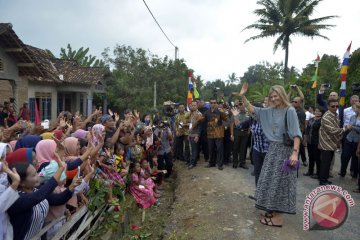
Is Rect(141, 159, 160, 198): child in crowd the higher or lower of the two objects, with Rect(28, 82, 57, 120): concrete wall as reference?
lower

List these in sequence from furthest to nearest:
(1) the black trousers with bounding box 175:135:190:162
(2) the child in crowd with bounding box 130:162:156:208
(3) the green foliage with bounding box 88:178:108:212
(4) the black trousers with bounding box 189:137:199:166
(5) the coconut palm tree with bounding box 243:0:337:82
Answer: (5) the coconut palm tree with bounding box 243:0:337:82 < (1) the black trousers with bounding box 175:135:190:162 < (4) the black trousers with bounding box 189:137:199:166 < (2) the child in crowd with bounding box 130:162:156:208 < (3) the green foliage with bounding box 88:178:108:212

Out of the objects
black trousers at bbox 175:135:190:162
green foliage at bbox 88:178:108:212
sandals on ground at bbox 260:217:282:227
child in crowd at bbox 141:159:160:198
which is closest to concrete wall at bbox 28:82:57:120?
black trousers at bbox 175:135:190:162

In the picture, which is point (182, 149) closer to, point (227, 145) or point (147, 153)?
point (227, 145)

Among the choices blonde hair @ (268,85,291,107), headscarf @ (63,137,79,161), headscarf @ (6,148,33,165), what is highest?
blonde hair @ (268,85,291,107)

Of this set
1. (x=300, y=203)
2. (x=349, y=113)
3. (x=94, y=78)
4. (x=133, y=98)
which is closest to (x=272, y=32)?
(x=133, y=98)

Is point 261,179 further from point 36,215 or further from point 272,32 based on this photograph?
point 272,32

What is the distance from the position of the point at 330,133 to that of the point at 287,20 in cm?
2361

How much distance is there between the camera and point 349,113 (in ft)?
25.6

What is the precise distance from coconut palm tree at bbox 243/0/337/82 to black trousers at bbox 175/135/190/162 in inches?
769

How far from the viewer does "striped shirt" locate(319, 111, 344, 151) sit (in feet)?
20.2

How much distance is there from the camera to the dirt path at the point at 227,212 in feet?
13.7

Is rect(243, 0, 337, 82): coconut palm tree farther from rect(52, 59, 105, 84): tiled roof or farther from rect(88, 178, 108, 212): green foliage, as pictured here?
rect(88, 178, 108, 212): green foliage

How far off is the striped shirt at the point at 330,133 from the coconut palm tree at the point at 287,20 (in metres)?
21.4

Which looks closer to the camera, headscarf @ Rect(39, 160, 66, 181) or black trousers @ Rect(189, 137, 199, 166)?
headscarf @ Rect(39, 160, 66, 181)
